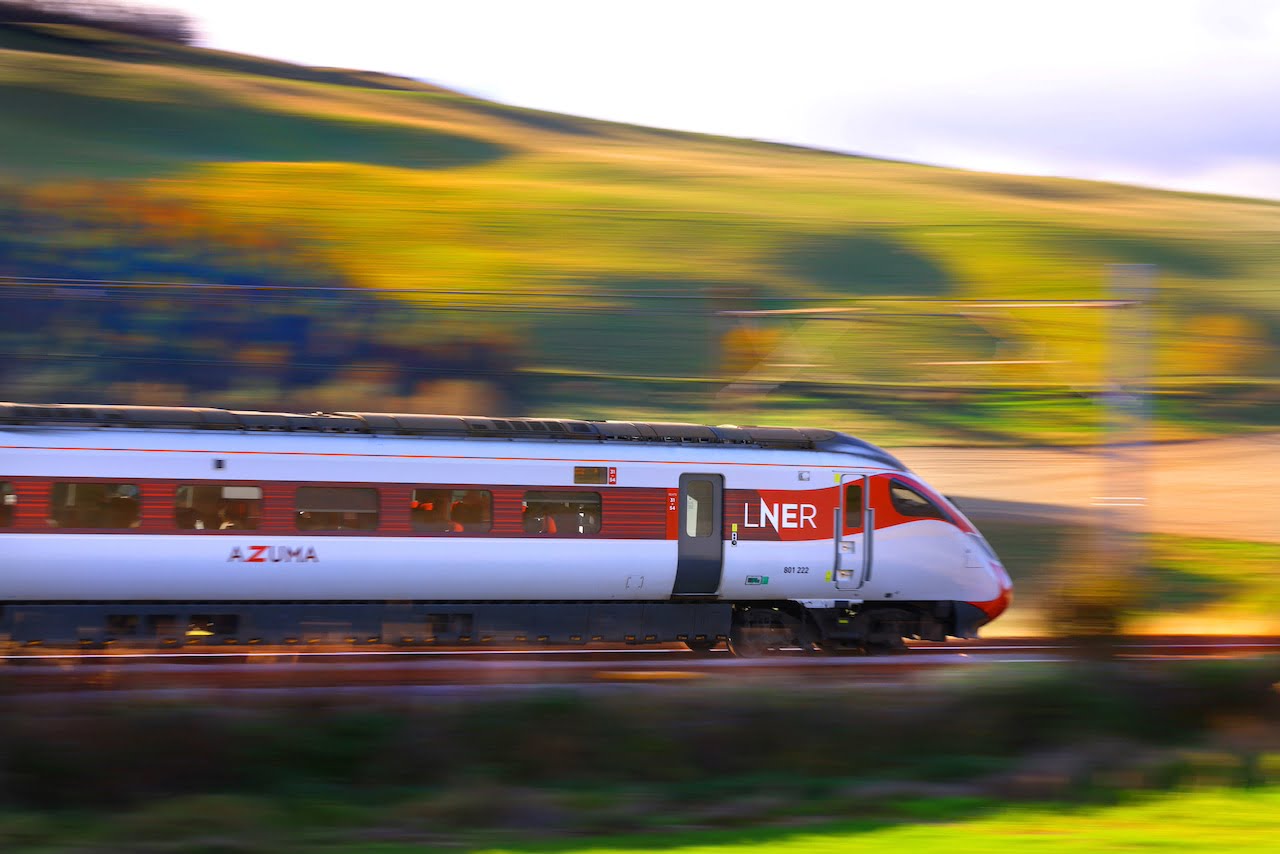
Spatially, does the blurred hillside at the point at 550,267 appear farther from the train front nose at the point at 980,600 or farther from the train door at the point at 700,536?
the train door at the point at 700,536

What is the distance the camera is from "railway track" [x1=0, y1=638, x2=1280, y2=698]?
11500 mm

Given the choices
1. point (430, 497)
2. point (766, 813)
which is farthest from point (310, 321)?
point (766, 813)

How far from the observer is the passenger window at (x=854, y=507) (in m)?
15.4

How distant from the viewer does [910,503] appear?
51.4 feet

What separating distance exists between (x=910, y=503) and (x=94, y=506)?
30.9 feet

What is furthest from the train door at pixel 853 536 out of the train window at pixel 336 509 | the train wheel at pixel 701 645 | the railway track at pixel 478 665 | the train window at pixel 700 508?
the train window at pixel 336 509

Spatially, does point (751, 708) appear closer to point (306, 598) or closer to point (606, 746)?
point (606, 746)

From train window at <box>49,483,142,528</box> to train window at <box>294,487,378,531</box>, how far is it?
1.70 m

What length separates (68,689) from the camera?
438 inches

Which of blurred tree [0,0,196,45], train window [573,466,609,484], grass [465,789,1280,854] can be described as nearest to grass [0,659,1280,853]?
grass [465,789,1280,854]

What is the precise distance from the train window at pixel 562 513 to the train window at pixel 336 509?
1769mm

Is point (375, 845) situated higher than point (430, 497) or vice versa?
point (430, 497)

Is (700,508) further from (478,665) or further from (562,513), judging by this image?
(478,665)

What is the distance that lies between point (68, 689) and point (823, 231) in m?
43.8
